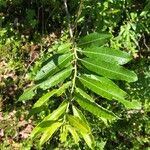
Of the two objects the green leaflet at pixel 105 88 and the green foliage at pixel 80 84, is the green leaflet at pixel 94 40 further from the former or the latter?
the green leaflet at pixel 105 88

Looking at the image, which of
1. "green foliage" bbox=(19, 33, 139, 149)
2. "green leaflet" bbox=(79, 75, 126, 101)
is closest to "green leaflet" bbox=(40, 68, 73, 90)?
"green foliage" bbox=(19, 33, 139, 149)

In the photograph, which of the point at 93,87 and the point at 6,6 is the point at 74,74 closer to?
the point at 93,87

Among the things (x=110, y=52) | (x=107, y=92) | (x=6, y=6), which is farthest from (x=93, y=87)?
(x=6, y=6)

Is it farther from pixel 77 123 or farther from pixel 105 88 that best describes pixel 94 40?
pixel 77 123

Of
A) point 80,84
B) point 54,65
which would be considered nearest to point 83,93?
point 80,84

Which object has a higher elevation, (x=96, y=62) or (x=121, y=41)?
(x=96, y=62)

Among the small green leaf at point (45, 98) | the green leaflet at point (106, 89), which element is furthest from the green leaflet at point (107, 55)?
the small green leaf at point (45, 98)

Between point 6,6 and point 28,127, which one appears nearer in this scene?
point 28,127

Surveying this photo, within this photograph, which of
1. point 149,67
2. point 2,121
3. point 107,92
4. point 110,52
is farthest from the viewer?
point 2,121

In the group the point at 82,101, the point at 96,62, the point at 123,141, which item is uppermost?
the point at 96,62
